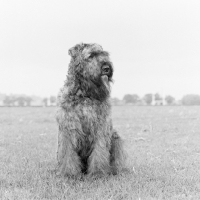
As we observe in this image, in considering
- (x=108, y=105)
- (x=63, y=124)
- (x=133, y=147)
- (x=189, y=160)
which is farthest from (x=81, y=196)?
(x=133, y=147)

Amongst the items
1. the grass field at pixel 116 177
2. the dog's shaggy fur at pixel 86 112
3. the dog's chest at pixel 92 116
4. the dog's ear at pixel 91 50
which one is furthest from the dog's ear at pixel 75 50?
the grass field at pixel 116 177

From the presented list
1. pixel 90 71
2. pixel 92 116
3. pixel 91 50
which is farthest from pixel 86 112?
pixel 91 50

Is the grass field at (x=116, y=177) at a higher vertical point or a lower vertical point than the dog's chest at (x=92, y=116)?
lower

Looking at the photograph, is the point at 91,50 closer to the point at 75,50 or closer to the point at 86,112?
the point at 75,50

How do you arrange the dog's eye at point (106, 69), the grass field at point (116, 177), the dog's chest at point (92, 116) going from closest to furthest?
the grass field at point (116, 177) → the dog's eye at point (106, 69) → the dog's chest at point (92, 116)

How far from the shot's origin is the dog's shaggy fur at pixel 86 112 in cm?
524

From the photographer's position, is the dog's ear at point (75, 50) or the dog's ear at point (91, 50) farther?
the dog's ear at point (75, 50)

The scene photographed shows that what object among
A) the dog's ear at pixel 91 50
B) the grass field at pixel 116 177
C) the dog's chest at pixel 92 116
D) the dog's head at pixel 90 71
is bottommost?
the grass field at pixel 116 177

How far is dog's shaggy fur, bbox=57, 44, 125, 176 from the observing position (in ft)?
17.2

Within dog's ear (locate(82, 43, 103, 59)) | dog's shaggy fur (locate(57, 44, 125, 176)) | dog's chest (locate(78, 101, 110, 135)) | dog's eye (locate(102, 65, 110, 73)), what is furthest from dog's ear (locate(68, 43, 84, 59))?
dog's chest (locate(78, 101, 110, 135))

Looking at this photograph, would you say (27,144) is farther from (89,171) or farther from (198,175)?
(198,175)

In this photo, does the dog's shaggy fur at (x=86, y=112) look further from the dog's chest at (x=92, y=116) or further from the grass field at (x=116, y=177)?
the grass field at (x=116, y=177)

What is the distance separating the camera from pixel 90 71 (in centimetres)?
517

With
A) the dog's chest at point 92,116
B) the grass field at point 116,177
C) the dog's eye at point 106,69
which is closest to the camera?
the grass field at point 116,177
